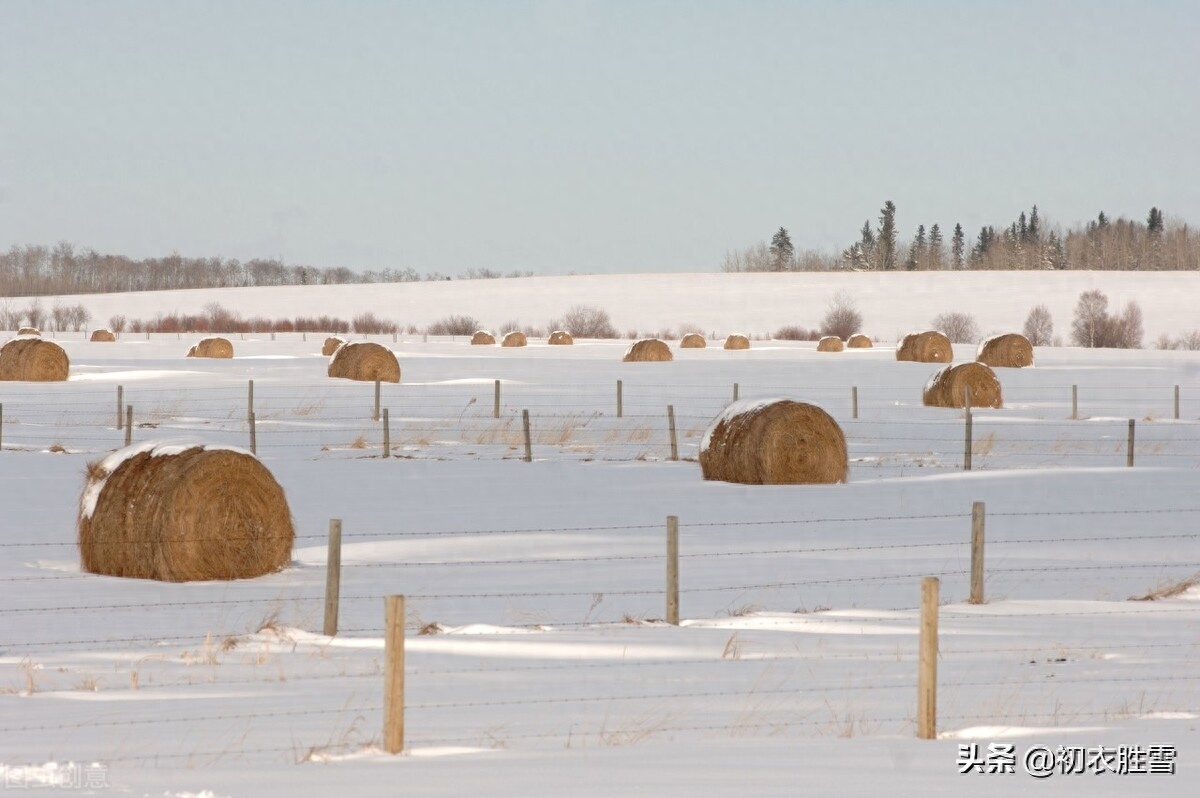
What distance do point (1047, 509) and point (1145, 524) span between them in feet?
4.99

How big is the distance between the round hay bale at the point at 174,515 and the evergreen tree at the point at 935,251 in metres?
162

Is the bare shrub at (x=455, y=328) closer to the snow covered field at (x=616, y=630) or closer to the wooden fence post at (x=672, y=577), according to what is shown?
the snow covered field at (x=616, y=630)

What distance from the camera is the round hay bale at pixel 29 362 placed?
41.9 meters

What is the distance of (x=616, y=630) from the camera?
38.8 ft

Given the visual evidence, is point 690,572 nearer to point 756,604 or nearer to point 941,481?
point 756,604

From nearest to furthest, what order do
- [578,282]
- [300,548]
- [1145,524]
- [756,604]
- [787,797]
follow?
1. [787,797]
2. [756,604]
3. [300,548]
4. [1145,524]
5. [578,282]

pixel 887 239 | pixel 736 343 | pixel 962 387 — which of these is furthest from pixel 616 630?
pixel 887 239

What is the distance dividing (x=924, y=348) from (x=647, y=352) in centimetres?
947

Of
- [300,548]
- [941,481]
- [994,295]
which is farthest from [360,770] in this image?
[994,295]

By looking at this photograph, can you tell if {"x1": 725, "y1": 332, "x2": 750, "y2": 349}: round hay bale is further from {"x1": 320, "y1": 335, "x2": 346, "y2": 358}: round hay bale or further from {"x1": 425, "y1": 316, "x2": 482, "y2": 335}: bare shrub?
{"x1": 425, "y1": 316, "x2": 482, "y2": 335}: bare shrub

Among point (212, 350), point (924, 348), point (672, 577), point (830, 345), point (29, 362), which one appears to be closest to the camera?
point (672, 577)

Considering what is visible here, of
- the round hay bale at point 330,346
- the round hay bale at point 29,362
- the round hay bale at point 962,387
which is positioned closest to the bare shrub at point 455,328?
the round hay bale at point 330,346

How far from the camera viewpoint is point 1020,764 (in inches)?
302

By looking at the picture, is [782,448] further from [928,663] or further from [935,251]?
[935,251]
